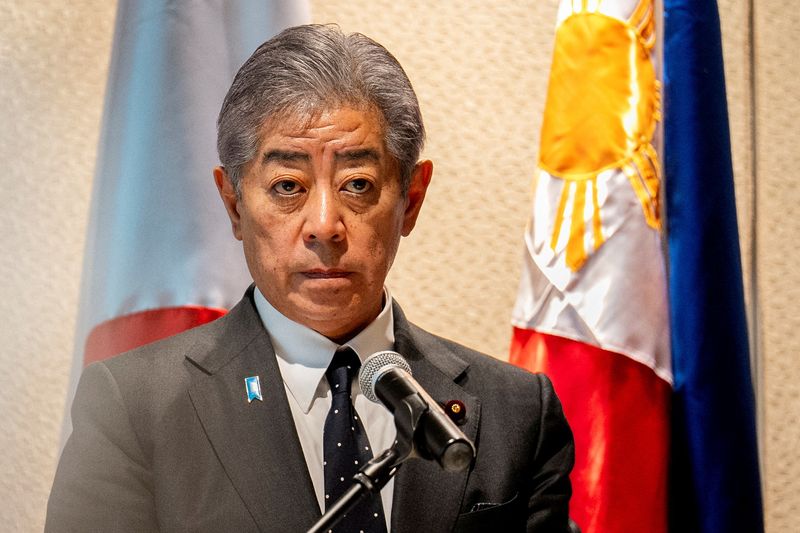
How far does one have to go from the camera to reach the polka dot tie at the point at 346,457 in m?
1.62

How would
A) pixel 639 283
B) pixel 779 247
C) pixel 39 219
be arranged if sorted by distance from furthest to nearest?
1. pixel 779 247
2. pixel 39 219
3. pixel 639 283

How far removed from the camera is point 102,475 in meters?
1.61

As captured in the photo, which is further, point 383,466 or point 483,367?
point 483,367

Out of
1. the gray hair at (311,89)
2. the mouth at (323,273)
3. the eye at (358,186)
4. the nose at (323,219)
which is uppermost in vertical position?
the gray hair at (311,89)

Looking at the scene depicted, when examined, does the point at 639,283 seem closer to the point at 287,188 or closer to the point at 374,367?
the point at 287,188

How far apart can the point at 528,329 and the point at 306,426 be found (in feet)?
2.76

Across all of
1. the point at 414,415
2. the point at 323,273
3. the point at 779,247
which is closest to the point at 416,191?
the point at 323,273

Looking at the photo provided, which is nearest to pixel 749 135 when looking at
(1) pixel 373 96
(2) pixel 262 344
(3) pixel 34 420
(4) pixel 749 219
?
(4) pixel 749 219

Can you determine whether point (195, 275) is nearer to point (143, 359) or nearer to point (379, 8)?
point (143, 359)

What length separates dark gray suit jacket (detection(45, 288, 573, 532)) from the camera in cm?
159

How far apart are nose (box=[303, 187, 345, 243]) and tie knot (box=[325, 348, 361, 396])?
8.1 inches

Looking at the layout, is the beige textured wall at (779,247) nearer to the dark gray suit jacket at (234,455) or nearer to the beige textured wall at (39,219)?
the dark gray suit jacket at (234,455)

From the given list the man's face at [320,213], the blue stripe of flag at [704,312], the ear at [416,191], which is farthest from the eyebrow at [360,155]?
the blue stripe of flag at [704,312]

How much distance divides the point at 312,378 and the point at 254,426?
0.48 feet
